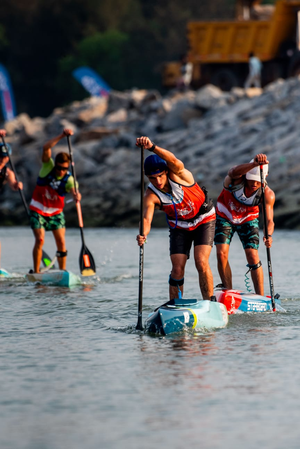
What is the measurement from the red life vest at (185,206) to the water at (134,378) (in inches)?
46.0

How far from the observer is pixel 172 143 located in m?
35.7

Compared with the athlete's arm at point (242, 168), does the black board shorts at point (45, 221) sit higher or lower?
lower

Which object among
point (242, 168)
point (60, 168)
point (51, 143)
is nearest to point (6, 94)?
point (60, 168)

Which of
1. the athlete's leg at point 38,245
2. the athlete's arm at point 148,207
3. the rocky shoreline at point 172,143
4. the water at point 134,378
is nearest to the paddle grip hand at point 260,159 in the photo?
the athlete's arm at point 148,207

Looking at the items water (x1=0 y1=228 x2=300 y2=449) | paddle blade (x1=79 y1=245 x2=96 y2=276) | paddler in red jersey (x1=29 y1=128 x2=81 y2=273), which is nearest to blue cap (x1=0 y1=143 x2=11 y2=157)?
paddler in red jersey (x1=29 y1=128 x2=81 y2=273)

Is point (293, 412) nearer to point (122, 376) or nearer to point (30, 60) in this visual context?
point (122, 376)

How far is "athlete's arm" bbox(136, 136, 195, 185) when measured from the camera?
9.30 metres

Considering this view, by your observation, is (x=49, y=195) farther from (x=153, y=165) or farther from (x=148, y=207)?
(x=153, y=165)

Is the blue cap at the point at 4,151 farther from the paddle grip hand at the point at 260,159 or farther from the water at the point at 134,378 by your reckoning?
the paddle grip hand at the point at 260,159

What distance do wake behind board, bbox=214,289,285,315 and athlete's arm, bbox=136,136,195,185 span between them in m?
1.51

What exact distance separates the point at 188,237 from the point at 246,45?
3051 cm

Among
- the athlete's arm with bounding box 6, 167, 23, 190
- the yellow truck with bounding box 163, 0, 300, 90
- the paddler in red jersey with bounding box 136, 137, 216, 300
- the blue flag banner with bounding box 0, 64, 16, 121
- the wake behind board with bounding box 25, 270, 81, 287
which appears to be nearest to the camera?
the paddler in red jersey with bounding box 136, 137, 216, 300

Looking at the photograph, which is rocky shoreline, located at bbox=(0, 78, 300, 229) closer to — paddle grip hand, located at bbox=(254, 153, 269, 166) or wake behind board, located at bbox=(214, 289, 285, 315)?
wake behind board, located at bbox=(214, 289, 285, 315)

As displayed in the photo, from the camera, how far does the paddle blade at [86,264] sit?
15133 mm
